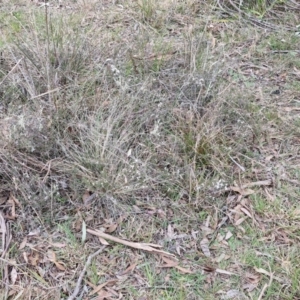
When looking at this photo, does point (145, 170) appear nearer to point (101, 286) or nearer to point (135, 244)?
point (135, 244)

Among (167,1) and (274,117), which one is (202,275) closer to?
(274,117)

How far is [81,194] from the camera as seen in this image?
2162 mm

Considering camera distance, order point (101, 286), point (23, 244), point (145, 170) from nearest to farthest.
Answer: point (101, 286), point (23, 244), point (145, 170)

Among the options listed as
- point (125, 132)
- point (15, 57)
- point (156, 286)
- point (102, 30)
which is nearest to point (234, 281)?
point (156, 286)

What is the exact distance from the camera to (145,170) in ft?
7.25

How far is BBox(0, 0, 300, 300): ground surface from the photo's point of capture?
6.32 feet

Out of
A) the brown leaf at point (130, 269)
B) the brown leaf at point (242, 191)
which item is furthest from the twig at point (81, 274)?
the brown leaf at point (242, 191)

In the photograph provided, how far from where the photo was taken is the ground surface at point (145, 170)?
6.32ft

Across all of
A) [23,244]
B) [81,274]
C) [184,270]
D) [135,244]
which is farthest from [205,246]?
[23,244]

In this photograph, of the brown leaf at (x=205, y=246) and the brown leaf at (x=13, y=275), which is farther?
the brown leaf at (x=205, y=246)

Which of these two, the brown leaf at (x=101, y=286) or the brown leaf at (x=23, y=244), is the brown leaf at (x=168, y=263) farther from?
the brown leaf at (x=23, y=244)

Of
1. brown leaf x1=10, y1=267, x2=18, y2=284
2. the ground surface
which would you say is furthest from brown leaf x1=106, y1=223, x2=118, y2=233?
brown leaf x1=10, y1=267, x2=18, y2=284

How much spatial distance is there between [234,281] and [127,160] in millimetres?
722

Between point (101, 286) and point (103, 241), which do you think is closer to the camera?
point (101, 286)
